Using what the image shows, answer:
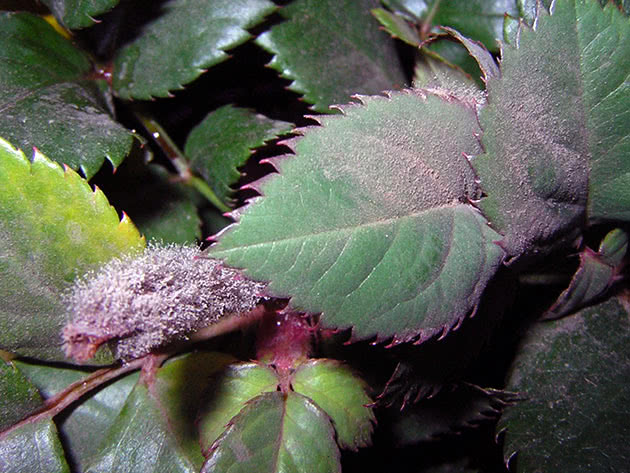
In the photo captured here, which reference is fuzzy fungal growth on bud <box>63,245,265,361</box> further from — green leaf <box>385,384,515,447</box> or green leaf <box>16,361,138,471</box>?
green leaf <box>385,384,515,447</box>

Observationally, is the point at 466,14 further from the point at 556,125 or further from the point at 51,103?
the point at 51,103

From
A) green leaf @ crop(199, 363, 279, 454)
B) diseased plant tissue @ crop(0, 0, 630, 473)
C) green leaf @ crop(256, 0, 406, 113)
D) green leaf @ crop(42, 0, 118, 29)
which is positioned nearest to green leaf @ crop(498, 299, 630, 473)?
diseased plant tissue @ crop(0, 0, 630, 473)

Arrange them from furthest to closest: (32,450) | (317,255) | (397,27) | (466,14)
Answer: (466,14), (397,27), (32,450), (317,255)

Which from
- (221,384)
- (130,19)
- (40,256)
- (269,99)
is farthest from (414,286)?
(130,19)

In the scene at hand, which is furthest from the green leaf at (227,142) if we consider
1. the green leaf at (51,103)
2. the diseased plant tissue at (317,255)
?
the green leaf at (51,103)

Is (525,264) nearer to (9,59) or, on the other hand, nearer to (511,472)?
(511,472)

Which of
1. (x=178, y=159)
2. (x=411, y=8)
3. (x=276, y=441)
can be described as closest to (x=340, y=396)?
(x=276, y=441)

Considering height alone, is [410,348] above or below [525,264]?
below
